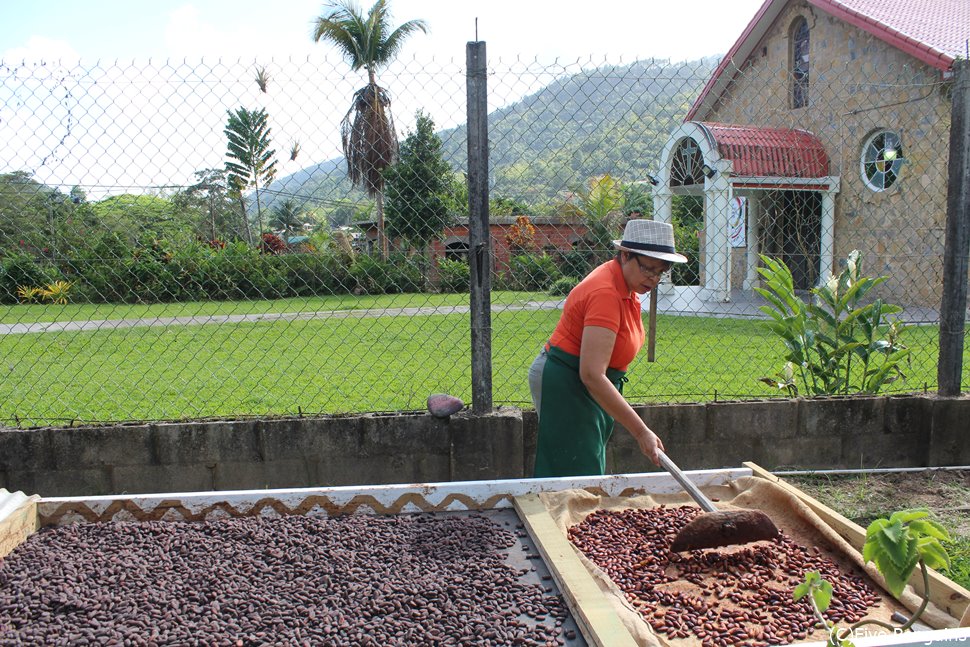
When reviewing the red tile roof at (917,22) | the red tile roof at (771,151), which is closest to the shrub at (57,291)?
the red tile roof at (771,151)

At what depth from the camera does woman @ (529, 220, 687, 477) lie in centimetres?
279

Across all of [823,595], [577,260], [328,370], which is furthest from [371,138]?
[577,260]

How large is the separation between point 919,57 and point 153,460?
38.8 ft

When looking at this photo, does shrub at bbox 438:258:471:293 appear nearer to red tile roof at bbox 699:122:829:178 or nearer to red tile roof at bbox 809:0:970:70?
red tile roof at bbox 699:122:829:178

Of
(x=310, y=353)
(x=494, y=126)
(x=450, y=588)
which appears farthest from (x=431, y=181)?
(x=310, y=353)

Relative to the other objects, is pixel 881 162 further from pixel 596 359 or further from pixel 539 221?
pixel 596 359

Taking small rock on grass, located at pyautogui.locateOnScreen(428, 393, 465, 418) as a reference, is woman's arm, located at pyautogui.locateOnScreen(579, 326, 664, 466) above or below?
above

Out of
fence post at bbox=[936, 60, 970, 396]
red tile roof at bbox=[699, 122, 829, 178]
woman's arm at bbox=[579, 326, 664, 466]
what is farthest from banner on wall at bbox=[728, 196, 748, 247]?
woman's arm at bbox=[579, 326, 664, 466]

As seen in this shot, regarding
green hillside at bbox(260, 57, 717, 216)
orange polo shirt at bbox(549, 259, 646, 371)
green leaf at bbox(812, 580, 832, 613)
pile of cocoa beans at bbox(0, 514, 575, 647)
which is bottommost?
pile of cocoa beans at bbox(0, 514, 575, 647)

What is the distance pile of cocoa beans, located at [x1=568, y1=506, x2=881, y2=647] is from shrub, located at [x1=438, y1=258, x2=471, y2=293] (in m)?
2.35

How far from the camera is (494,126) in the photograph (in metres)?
3.74

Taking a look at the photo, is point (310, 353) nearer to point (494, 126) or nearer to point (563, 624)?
point (494, 126)

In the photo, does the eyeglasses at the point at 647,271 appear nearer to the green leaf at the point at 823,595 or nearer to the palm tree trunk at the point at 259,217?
the green leaf at the point at 823,595

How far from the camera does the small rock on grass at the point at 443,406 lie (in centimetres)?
370
